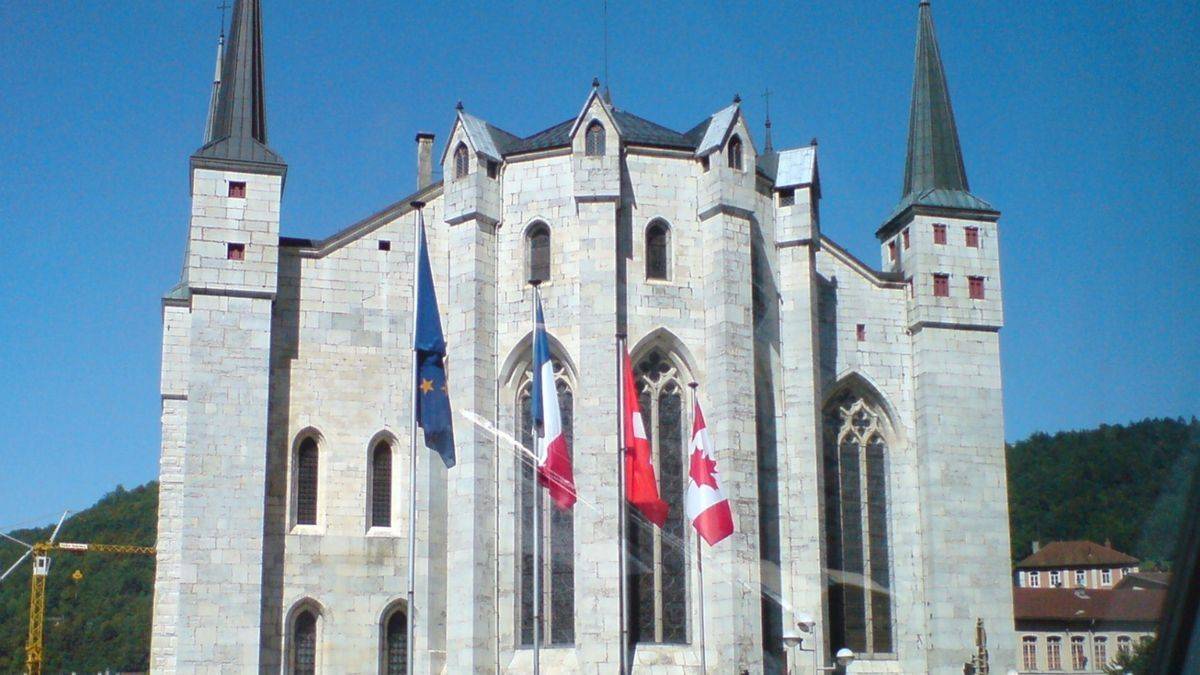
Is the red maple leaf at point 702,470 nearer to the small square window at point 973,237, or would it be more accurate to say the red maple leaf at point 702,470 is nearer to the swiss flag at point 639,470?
the swiss flag at point 639,470

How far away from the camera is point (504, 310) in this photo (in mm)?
31531

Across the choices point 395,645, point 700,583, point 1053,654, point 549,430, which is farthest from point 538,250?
point 1053,654

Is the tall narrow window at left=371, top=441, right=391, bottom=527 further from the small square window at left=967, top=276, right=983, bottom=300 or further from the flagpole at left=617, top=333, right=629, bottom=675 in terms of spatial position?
the small square window at left=967, top=276, right=983, bottom=300

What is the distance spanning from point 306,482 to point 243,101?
8632mm

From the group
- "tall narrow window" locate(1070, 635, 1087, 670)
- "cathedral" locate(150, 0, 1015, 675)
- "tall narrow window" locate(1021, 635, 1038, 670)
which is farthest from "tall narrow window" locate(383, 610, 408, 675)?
"tall narrow window" locate(1070, 635, 1087, 670)

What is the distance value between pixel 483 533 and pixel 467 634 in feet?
6.73

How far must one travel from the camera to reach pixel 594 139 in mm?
31484

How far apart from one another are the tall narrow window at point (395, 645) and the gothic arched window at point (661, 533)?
16.4 feet

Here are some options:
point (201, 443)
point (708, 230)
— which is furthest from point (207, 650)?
point (708, 230)

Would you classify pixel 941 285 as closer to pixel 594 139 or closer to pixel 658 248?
pixel 658 248

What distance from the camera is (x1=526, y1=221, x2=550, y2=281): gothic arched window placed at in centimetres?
3169

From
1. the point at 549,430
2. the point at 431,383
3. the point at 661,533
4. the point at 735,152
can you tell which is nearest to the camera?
the point at 431,383

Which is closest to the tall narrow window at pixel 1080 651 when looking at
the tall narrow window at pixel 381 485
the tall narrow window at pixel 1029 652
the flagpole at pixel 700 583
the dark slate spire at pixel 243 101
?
the tall narrow window at pixel 1029 652

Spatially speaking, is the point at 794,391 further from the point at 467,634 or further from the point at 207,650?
the point at 207,650
